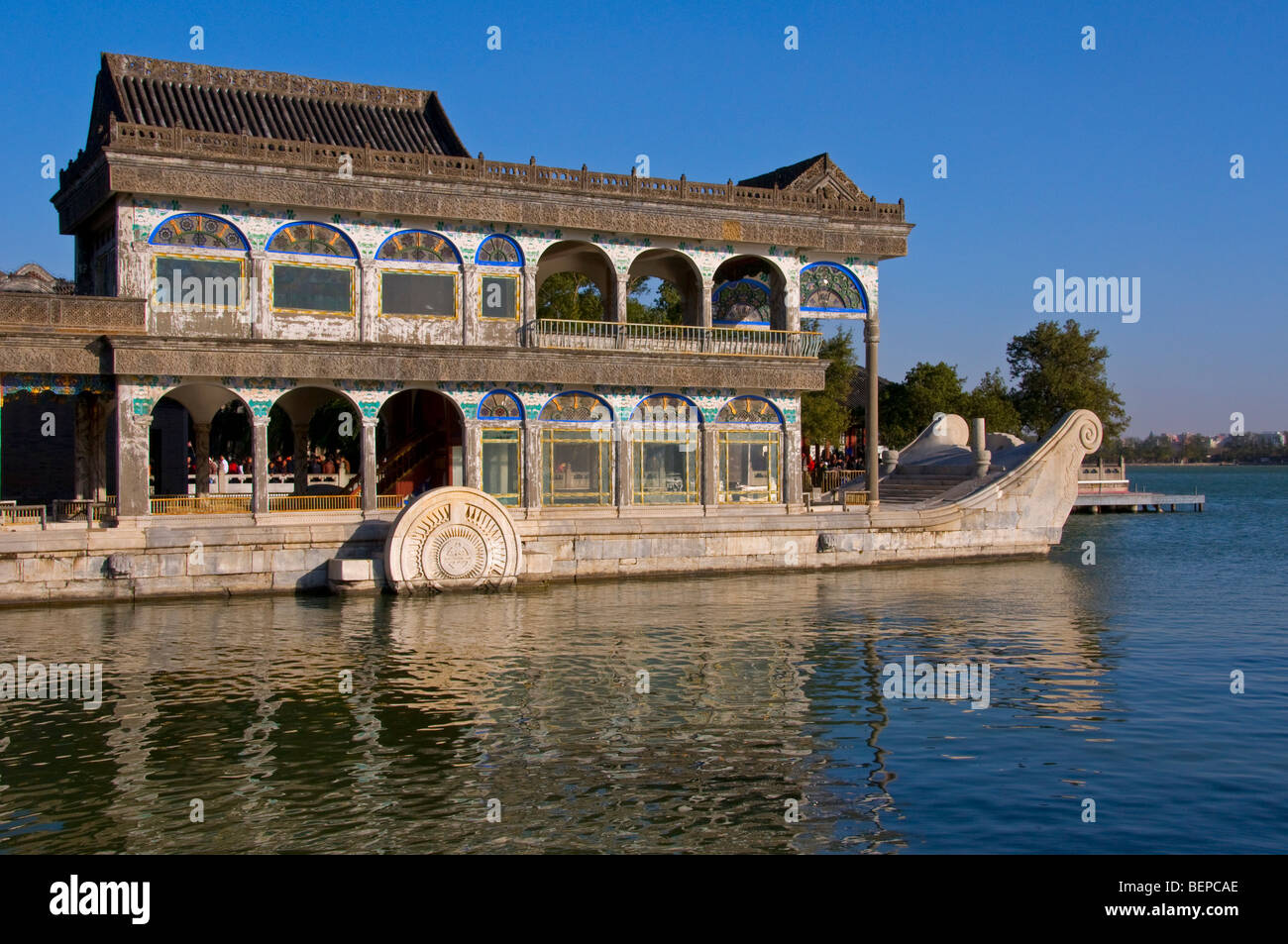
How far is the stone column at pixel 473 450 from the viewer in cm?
2816

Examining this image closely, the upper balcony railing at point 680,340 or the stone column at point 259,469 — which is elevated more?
the upper balcony railing at point 680,340

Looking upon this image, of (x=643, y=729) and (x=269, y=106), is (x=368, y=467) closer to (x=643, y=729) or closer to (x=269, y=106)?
(x=269, y=106)

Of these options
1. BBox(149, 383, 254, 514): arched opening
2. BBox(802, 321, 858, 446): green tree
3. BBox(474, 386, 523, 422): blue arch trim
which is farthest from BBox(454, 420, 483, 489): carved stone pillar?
BBox(802, 321, 858, 446): green tree

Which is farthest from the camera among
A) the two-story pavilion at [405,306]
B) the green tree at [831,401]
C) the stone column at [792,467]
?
the green tree at [831,401]

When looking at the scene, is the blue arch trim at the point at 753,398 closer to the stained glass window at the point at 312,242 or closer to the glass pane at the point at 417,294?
the glass pane at the point at 417,294

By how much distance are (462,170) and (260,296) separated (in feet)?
17.7

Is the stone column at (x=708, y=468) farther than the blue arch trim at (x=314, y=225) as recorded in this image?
Yes

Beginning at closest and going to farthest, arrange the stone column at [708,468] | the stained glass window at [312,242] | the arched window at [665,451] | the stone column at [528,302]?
Result: 1. the stained glass window at [312,242]
2. the stone column at [528,302]
3. the arched window at [665,451]
4. the stone column at [708,468]

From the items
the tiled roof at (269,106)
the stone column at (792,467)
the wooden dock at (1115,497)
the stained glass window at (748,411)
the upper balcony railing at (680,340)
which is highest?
the tiled roof at (269,106)

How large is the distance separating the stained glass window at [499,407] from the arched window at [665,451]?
119 inches

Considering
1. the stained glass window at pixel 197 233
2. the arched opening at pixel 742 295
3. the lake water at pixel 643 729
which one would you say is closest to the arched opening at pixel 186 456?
the stained glass window at pixel 197 233

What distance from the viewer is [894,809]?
35.7 feet
